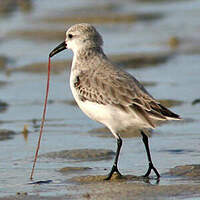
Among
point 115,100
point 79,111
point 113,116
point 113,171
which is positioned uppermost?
point 115,100

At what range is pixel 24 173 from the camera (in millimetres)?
7391

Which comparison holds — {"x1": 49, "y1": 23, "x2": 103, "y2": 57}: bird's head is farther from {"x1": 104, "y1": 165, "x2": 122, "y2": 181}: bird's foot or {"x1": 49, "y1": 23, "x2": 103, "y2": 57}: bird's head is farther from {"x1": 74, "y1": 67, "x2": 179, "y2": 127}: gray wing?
{"x1": 104, "y1": 165, "x2": 122, "y2": 181}: bird's foot

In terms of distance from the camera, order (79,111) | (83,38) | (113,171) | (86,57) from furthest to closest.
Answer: (79,111), (83,38), (86,57), (113,171)

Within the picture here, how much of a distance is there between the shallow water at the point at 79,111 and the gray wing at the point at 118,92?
2.16ft

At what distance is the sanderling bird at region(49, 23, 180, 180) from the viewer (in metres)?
7.03

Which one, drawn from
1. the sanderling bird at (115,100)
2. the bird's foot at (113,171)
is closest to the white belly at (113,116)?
the sanderling bird at (115,100)

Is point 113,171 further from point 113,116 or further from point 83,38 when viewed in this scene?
point 83,38

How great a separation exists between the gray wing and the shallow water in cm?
66

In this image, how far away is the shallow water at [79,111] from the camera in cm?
760

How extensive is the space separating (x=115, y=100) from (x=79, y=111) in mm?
3365

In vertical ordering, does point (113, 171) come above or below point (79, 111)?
above

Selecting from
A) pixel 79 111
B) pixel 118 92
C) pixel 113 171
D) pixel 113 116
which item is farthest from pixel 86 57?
pixel 79 111

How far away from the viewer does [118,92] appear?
7223mm

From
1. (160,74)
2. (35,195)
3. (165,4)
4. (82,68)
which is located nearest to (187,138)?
(82,68)
